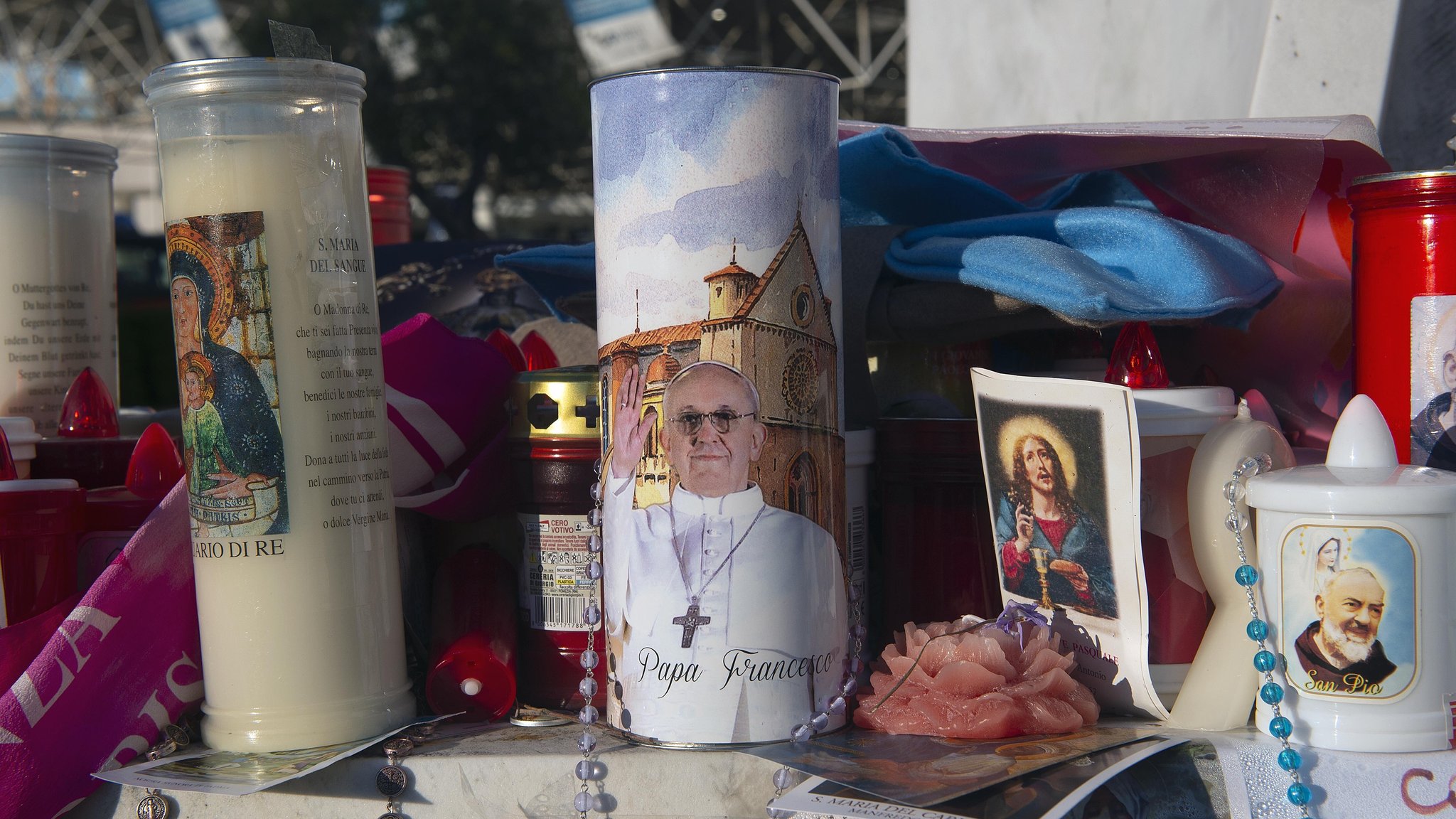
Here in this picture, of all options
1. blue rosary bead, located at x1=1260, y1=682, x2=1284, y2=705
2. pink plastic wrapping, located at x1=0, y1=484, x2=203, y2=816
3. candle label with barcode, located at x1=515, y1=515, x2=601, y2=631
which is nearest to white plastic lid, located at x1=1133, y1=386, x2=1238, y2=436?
blue rosary bead, located at x1=1260, y1=682, x2=1284, y2=705

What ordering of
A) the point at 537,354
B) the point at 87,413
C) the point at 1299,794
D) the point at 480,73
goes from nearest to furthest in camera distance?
the point at 1299,794 < the point at 87,413 < the point at 537,354 < the point at 480,73

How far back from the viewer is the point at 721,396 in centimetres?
109

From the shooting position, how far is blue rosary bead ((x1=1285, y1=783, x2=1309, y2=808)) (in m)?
0.96

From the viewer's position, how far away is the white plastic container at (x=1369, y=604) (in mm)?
973

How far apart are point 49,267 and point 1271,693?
1.50m

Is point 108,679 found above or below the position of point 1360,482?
below

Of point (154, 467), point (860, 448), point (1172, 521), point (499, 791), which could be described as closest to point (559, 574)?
point (499, 791)

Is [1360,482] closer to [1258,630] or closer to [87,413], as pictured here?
[1258,630]

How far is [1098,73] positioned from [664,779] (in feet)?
6.63

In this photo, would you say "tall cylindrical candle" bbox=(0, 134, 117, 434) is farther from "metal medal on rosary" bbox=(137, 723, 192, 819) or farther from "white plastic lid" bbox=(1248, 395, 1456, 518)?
"white plastic lid" bbox=(1248, 395, 1456, 518)

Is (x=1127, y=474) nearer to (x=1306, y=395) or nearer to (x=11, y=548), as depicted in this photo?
(x=1306, y=395)

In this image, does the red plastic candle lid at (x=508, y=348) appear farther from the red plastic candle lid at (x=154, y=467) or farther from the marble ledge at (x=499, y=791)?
the marble ledge at (x=499, y=791)

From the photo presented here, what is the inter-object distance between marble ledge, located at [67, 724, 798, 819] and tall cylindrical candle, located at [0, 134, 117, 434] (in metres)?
0.64

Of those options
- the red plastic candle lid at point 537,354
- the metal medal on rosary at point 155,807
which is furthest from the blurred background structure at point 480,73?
the metal medal on rosary at point 155,807
